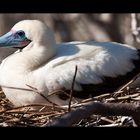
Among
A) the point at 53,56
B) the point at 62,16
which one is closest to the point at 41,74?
the point at 53,56

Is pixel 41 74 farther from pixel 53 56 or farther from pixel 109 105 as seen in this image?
pixel 109 105

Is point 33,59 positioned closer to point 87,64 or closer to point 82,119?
point 87,64

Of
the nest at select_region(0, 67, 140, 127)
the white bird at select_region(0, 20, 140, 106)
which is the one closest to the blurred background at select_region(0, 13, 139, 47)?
the white bird at select_region(0, 20, 140, 106)

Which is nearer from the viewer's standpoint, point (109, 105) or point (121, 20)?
point (109, 105)

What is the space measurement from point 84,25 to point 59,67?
26.2ft

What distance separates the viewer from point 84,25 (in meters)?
13.4

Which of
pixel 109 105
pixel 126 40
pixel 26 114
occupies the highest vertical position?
pixel 109 105

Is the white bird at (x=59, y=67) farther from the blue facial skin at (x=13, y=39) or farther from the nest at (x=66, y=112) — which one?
the nest at (x=66, y=112)

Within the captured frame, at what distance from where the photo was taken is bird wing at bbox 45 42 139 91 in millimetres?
5387

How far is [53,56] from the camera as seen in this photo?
5.65 m

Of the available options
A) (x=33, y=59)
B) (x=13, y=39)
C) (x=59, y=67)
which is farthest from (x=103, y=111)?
(x=13, y=39)

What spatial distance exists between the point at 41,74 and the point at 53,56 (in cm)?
31

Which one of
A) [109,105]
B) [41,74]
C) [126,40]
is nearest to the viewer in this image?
[109,105]

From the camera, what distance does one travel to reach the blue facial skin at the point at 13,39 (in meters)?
5.81
